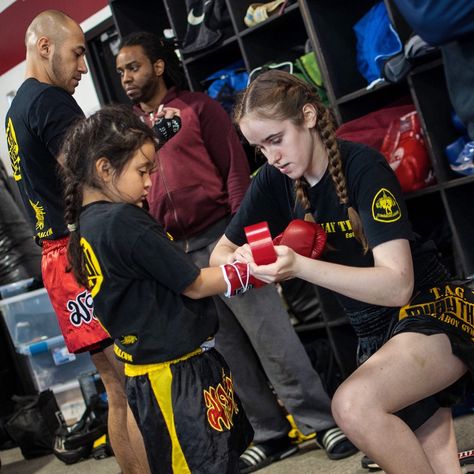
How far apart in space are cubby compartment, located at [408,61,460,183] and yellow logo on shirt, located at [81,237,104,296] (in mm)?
1382

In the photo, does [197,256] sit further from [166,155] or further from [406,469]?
[406,469]

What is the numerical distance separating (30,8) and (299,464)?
11.4ft

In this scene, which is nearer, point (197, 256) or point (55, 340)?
point (197, 256)

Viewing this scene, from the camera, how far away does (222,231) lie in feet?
9.80

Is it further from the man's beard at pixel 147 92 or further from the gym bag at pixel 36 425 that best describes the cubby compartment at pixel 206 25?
the gym bag at pixel 36 425


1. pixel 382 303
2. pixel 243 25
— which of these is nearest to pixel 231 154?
pixel 243 25

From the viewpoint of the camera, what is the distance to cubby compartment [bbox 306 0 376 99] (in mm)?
3107

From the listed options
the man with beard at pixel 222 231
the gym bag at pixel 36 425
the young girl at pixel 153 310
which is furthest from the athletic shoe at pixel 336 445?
the gym bag at pixel 36 425

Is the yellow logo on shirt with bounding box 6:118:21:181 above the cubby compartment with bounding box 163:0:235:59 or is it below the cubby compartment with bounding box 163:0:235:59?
below

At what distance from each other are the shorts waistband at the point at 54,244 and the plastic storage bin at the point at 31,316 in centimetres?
209

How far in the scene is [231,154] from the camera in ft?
9.82

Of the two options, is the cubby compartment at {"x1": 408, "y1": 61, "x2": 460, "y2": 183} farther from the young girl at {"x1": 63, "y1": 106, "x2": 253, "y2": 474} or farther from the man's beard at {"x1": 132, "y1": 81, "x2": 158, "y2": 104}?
the young girl at {"x1": 63, "y1": 106, "x2": 253, "y2": 474}

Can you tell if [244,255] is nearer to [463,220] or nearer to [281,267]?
[281,267]

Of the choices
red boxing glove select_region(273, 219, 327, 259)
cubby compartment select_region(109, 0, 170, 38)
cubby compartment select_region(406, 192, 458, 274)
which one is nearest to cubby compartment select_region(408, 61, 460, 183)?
cubby compartment select_region(406, 192, 458, 274)
